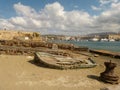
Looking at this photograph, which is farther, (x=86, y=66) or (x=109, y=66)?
(x=86, y=66)

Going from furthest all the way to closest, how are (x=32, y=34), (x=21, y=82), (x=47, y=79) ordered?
(x=32, y=34) → (x=47, y=79) → (x=21, y=82)

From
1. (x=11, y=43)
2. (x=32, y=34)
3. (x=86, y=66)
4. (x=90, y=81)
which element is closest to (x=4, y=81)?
(x=90, y=81)

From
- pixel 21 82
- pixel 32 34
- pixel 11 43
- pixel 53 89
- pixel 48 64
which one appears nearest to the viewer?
pixel 53 89

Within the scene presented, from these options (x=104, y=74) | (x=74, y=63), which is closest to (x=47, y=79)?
(x=104, y=74)

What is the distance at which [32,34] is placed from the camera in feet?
181

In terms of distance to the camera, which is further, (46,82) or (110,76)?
(110,76)

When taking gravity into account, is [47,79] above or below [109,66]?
below

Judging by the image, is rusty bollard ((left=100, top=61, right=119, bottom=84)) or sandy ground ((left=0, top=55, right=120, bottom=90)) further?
rusty bollard ((left=100, top=61, right=119, bottom=84))

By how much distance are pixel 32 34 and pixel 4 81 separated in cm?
4691

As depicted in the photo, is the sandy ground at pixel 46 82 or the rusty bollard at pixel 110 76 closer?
the sandy ground at pixel 46 82

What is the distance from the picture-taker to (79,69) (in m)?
12.6

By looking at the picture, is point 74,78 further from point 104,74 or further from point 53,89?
point 53,89

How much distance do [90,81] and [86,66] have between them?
358 centimetres

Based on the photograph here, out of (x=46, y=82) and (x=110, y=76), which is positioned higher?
(x=110, y=76)
